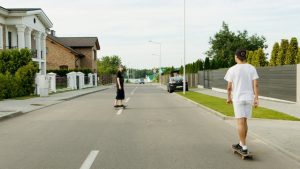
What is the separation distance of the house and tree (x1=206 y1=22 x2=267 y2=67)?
829 inches

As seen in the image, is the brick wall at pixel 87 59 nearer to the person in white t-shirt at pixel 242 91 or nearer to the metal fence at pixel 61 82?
the metal fence at pixel 61 82

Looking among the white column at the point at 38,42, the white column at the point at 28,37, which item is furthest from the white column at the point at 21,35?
the white column at the point at 38,42

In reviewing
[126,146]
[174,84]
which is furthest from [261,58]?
[126,146]

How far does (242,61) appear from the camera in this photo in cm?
723

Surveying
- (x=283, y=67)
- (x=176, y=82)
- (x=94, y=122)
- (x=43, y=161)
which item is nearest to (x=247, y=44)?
(x=176, y=82)

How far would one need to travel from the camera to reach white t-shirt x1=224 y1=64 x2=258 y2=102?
707 cm

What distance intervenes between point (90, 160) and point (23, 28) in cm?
3302

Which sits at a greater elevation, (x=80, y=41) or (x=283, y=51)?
(x=80, y=41)

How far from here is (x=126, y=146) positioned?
26.5 feet

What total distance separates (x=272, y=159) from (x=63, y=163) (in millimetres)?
3461

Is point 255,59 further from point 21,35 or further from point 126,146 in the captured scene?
point 126,146

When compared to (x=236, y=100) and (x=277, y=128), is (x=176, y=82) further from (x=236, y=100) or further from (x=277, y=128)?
(x=236, y=100)

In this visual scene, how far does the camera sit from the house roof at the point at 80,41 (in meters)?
69.6

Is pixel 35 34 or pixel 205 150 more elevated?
pixel 35 34
